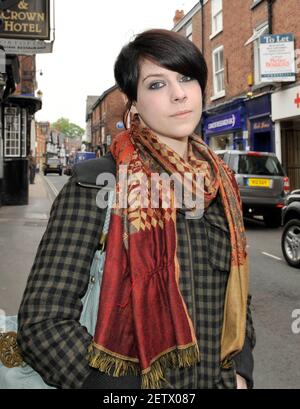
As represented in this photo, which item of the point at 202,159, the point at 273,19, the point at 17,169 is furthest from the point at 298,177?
the point at 202,159

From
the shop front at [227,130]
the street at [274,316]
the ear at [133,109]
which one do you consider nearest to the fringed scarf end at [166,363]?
the ear at [133,109]

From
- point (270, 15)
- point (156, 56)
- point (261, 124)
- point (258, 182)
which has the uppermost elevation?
point (270, 15)

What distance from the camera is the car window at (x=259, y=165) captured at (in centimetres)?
1133

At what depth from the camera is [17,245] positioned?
866 centimetres

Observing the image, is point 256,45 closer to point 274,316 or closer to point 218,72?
point 218,72

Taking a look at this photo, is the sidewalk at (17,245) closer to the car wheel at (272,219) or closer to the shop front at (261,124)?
the car wheel at (272,219)

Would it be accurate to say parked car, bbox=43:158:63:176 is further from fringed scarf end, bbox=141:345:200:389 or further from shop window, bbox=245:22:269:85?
fringed scarf end, bbox=141:345:200:389

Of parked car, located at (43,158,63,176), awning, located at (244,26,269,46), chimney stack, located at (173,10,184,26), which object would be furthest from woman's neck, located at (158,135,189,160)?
parked car, located at (43,158,63,176)

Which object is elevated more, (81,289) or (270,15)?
(270,15)

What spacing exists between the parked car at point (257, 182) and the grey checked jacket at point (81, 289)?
9.96 m

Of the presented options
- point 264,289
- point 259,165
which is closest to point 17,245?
point 264,289

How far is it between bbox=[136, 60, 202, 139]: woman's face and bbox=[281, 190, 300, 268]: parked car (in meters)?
5.92

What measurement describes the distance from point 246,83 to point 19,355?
18513 millimetres

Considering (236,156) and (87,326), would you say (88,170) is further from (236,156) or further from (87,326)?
(236,156)
